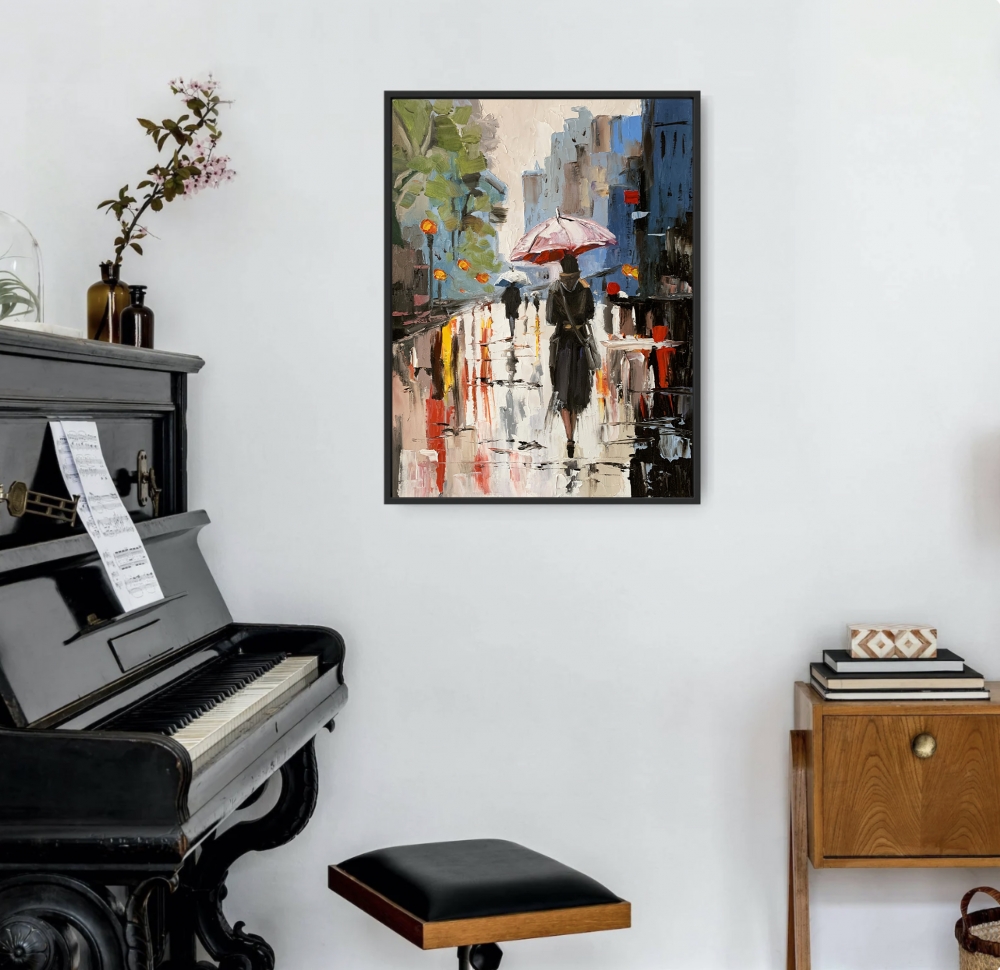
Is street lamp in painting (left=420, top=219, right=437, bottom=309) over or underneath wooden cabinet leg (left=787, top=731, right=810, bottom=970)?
over

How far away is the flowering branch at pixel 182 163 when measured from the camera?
2.38 metres

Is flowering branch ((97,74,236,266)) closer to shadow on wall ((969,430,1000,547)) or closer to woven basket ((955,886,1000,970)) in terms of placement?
shadow on wall ((969,430,1000,547))

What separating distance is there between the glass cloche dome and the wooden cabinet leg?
1880mm

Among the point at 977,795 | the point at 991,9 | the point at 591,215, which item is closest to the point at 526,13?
the point at 591,215

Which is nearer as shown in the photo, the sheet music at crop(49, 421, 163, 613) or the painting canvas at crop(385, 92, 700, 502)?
the sheet music at crop(49, 421, 163, 613)

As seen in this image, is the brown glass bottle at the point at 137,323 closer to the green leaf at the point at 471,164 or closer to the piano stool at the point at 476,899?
the green leaf at the point at 471,164

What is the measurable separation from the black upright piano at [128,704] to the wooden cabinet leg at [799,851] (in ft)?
3.44

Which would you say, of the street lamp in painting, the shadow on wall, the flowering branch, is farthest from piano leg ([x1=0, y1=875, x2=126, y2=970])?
the shadow on wall

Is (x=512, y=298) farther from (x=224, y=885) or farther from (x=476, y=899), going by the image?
(x=224, y=885)

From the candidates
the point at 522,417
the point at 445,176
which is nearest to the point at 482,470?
the point at 522,417

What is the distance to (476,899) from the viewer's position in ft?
5.84

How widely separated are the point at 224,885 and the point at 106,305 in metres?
1.35

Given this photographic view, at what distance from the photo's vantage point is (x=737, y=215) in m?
2.50

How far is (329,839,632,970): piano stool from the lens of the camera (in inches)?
69.0
